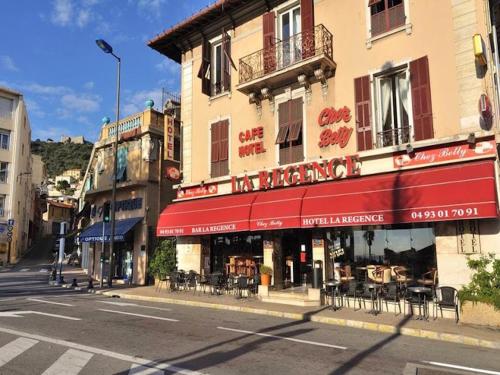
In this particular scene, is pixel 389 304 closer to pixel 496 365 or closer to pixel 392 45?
pixel 496 365

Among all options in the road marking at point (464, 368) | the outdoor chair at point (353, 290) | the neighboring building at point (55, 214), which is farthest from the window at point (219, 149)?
the neighboring building at point (55, 214)

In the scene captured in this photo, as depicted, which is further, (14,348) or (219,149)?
(219,149)

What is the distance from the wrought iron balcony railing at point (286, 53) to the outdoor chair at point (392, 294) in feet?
26.0

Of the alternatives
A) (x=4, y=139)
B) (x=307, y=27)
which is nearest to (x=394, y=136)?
(x=307, y=27)

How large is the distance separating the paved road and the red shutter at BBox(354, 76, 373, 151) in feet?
20.7

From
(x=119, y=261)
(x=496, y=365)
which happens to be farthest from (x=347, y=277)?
(x=119, y=261)

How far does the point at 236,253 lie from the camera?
724 inches

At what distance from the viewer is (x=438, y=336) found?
32.9 feet

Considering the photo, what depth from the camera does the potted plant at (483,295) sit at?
35.0 ft

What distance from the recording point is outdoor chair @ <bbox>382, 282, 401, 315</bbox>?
41.2 feet

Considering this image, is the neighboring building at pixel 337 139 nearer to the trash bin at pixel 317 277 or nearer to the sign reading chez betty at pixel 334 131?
the sign reading chez betty at pixel 334 131

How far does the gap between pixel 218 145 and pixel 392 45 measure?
8.22 m

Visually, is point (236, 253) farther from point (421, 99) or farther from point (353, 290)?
point (421, 99)

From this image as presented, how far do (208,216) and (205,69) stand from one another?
678 centimetres
